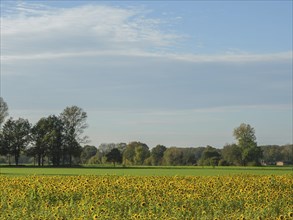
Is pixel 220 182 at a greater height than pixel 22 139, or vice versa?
pixel 22 139

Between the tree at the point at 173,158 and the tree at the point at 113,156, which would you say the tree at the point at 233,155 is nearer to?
the tree at the point at 173,158

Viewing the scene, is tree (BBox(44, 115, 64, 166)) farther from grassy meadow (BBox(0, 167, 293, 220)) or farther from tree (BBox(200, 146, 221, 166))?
grassy meadow (BBox(0, 167, 293, 220))

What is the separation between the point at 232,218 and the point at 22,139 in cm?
11753

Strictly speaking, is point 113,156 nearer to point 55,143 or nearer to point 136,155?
point 136,155

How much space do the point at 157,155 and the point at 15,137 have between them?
128 feet

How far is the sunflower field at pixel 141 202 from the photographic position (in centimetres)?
1738

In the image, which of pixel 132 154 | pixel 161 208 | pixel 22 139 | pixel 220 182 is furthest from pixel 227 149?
pixel 161 208

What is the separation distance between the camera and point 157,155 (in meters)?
148

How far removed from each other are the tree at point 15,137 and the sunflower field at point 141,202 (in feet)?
336

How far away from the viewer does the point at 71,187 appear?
24.4 m

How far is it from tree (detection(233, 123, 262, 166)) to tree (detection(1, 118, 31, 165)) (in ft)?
168

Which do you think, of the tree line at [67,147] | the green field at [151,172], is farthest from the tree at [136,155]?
the green field at [151,172]

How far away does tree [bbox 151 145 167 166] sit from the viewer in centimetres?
13701

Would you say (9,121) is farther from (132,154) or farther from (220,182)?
(220,182)
